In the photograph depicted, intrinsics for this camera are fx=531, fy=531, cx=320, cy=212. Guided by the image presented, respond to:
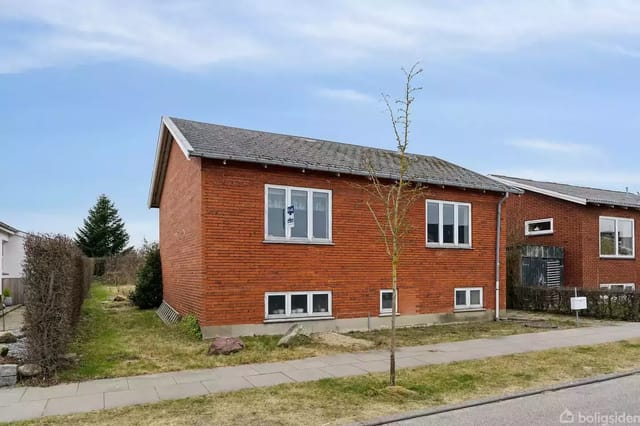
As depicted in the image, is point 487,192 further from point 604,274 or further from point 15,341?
point 15,341

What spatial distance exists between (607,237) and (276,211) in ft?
53.6

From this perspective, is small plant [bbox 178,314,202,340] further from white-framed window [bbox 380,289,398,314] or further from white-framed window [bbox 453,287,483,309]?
white-framed window [bbox 453,287,483,309]

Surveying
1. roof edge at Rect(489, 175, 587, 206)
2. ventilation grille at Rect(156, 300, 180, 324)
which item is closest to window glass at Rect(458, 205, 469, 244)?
roof edge at Rect(489, 175, 587, 206)

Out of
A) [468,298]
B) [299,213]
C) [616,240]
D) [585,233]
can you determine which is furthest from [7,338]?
[616,240]

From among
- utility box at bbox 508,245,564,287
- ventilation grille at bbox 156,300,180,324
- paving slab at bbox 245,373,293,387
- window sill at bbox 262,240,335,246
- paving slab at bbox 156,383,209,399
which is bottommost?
ventilation grille at bbox 156,300,180,324

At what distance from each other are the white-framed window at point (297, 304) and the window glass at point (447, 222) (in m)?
4.42

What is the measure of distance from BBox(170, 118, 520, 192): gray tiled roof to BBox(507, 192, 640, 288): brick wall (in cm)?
645

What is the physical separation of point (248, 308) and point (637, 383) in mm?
8165

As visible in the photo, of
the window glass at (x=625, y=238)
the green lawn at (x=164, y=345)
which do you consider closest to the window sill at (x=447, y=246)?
the green lawn at (x=164, y=345)

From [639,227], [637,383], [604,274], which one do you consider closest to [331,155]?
[637,383]

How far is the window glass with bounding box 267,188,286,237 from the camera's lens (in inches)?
531

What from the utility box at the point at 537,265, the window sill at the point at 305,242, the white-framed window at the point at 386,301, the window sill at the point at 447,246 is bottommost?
the white-framed window at the point at 386,301

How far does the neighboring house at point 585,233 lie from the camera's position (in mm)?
21844

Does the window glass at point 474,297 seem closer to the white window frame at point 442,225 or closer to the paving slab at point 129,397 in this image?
the white window frame at point 442,225
